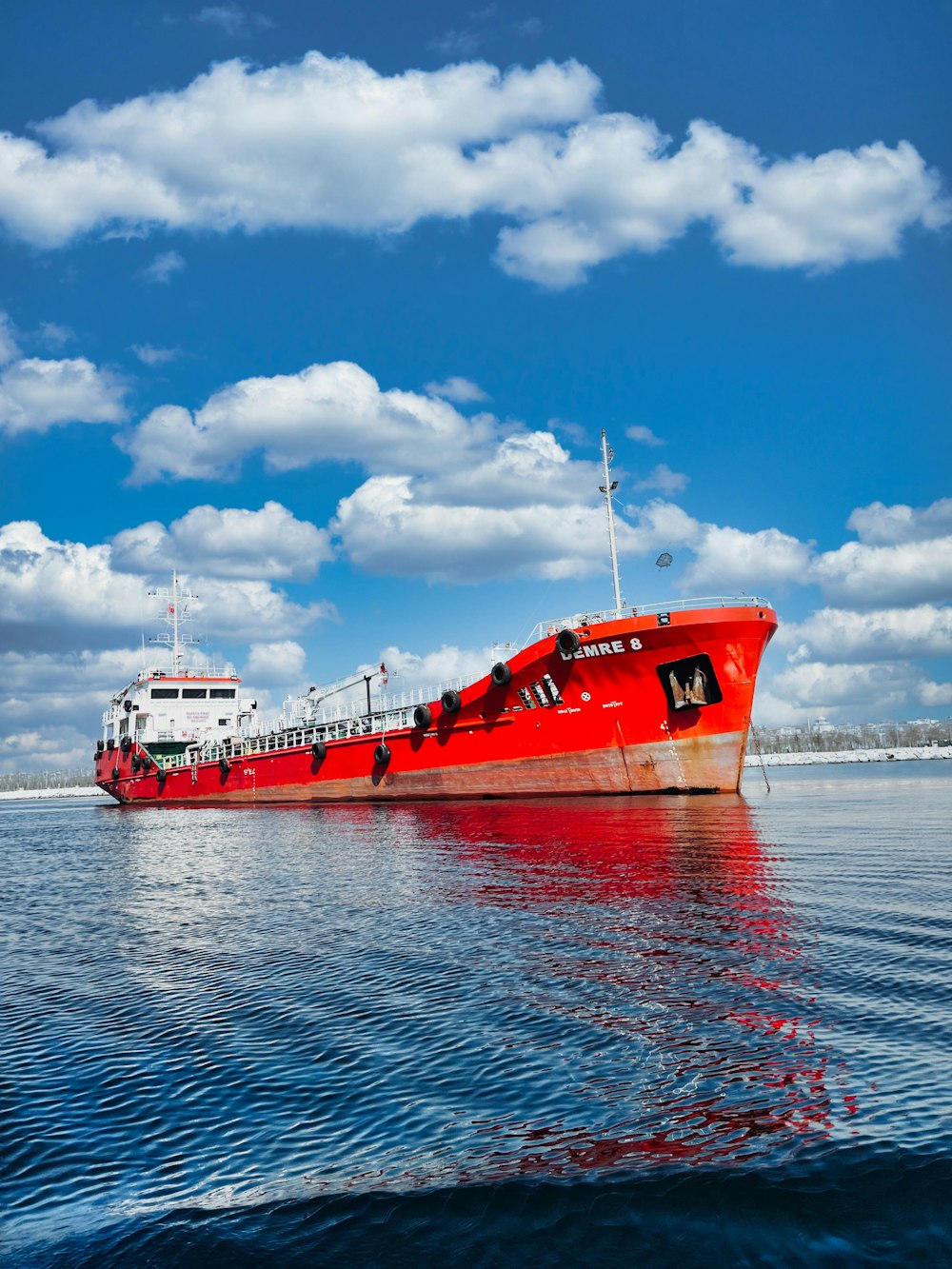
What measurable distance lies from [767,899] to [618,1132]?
6.93 meters

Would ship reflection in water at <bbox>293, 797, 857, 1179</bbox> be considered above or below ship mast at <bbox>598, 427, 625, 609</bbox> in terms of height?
below

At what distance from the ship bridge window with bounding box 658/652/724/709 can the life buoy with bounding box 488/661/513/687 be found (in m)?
5.13

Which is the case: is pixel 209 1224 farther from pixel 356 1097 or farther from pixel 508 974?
pixel 508 974

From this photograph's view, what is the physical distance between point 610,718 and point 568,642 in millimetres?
2842

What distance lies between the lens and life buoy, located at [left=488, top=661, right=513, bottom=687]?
94.5ft

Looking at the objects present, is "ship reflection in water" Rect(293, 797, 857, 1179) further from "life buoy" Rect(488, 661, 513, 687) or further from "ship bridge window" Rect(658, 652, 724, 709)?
"life buoy" Rect(488, 661, 513, 687)

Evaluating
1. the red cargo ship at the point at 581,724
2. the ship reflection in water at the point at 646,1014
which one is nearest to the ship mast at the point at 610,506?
the red cargo ship at the point at 581,724

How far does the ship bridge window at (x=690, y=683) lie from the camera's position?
26.4m

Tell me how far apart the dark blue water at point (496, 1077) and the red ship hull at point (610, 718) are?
13458mm

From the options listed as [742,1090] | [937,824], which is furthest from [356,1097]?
[937,824]

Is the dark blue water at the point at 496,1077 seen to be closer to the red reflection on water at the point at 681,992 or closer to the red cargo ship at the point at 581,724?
the red reflection on water at the point at 681,992

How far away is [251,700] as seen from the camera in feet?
181

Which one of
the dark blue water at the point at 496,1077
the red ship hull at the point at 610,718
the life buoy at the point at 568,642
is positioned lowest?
the dark blue water at the point at 496,1077

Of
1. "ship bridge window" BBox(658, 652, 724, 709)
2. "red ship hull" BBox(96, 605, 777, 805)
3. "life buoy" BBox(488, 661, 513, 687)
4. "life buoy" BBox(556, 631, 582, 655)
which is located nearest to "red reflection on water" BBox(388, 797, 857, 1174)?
"ship bridge window" BBox(658, 652, 724, 709)
